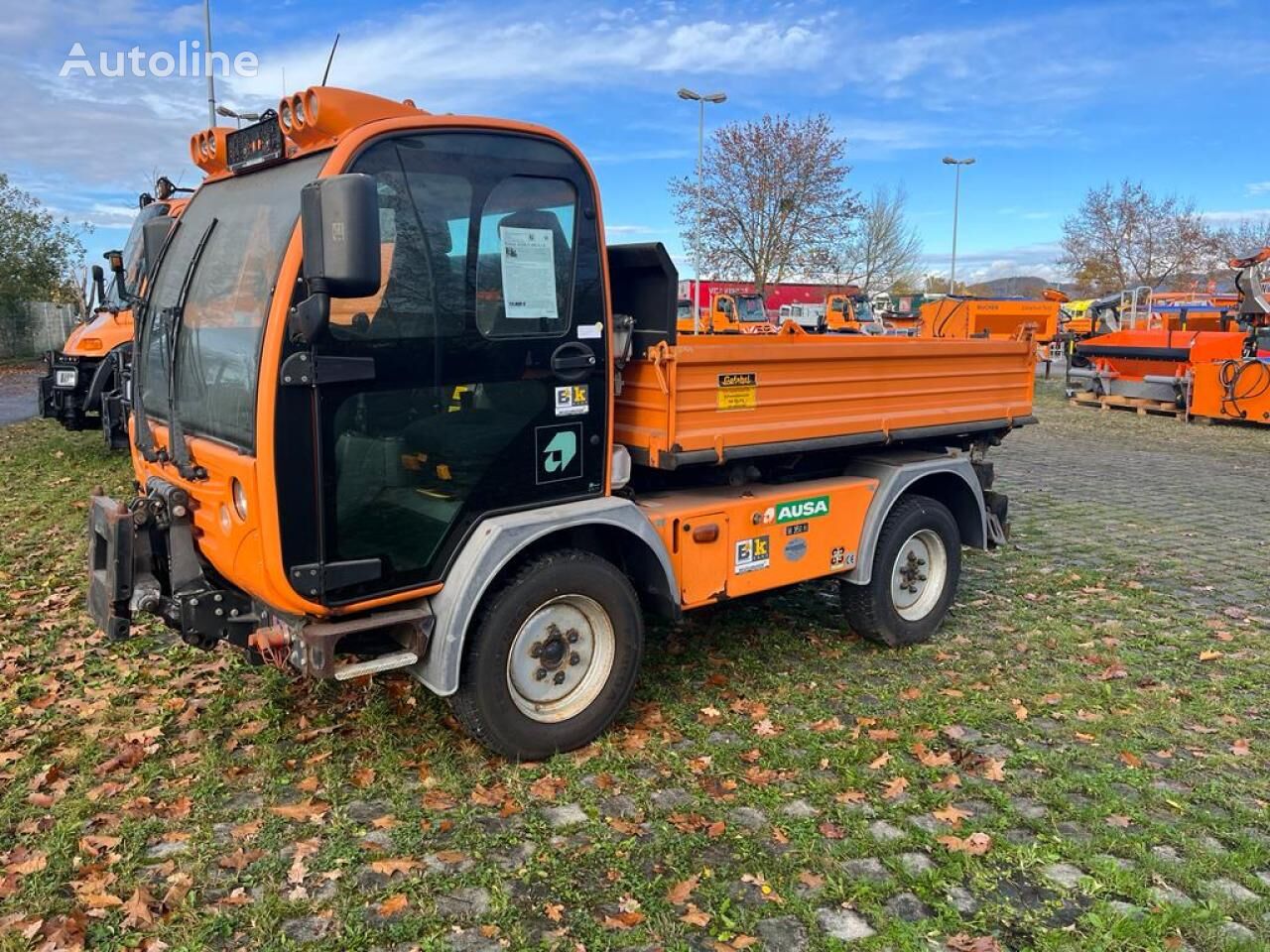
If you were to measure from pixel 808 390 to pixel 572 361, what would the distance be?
1360 millimetres

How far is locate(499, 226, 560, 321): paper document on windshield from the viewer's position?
3693 millimetres

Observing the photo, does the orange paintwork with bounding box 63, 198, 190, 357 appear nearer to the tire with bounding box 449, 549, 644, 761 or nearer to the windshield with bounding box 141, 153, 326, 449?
the windshield with bounding box 141, 153, 326, 449

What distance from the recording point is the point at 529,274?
3.75 m

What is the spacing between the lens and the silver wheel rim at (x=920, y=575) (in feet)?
18.1

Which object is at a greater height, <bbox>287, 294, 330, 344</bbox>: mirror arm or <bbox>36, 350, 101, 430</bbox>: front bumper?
<bbox>287, 294, 330, 344</bbox>: mirror arm

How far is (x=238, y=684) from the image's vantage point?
475 centimetres

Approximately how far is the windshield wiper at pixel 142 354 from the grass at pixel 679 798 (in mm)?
1328

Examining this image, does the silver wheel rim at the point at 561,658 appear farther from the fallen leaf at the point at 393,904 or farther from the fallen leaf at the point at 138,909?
the fallen leaf at the point at 138,909

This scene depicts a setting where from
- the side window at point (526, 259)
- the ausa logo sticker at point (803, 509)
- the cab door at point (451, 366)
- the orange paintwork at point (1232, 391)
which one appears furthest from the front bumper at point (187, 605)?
the orange paintwork at point (1232, 391)

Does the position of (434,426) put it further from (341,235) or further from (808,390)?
(808,390)

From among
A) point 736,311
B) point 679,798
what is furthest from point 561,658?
point 736,311

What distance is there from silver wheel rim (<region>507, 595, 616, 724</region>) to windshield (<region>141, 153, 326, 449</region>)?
1.35m

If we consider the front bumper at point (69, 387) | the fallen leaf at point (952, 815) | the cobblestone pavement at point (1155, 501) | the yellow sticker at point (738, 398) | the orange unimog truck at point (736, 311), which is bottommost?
the fallen leaf at point (952, 815)

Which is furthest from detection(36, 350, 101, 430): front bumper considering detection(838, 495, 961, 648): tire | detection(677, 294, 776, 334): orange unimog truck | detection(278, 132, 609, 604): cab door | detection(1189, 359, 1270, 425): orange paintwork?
detection(677, 294, 776, 334): orange unimog truck
